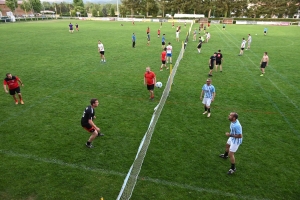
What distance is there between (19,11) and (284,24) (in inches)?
5275

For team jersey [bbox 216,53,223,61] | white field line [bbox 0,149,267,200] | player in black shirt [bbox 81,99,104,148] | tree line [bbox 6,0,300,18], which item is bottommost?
white field line [bbox 0,149,267,200]

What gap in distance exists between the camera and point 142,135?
8289 mm

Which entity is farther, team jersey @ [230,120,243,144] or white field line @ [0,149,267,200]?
team jersey @ [230,120,243,144]

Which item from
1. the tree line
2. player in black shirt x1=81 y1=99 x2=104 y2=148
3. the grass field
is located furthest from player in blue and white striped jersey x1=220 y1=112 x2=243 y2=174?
the tree line

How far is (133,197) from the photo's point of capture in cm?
553

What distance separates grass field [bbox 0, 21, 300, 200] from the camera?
5883mm

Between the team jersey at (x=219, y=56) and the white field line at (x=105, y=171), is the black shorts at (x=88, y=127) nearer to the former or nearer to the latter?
the white field line at (x=105, y=171)

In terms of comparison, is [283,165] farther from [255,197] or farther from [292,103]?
[292,103]

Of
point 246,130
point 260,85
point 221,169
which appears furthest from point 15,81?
point 260,85

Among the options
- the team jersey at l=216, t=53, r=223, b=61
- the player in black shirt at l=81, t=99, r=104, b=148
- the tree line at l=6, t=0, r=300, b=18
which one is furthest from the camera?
the tree line at l=6, t=0, r=300, b=18

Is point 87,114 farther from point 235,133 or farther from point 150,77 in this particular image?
point 150,77

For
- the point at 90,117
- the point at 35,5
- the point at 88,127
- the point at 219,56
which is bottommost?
the point at 88,127

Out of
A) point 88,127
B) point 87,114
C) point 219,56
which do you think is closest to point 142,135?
point 88,127

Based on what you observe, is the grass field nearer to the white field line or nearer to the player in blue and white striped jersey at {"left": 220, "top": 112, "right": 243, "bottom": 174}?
the white field line
